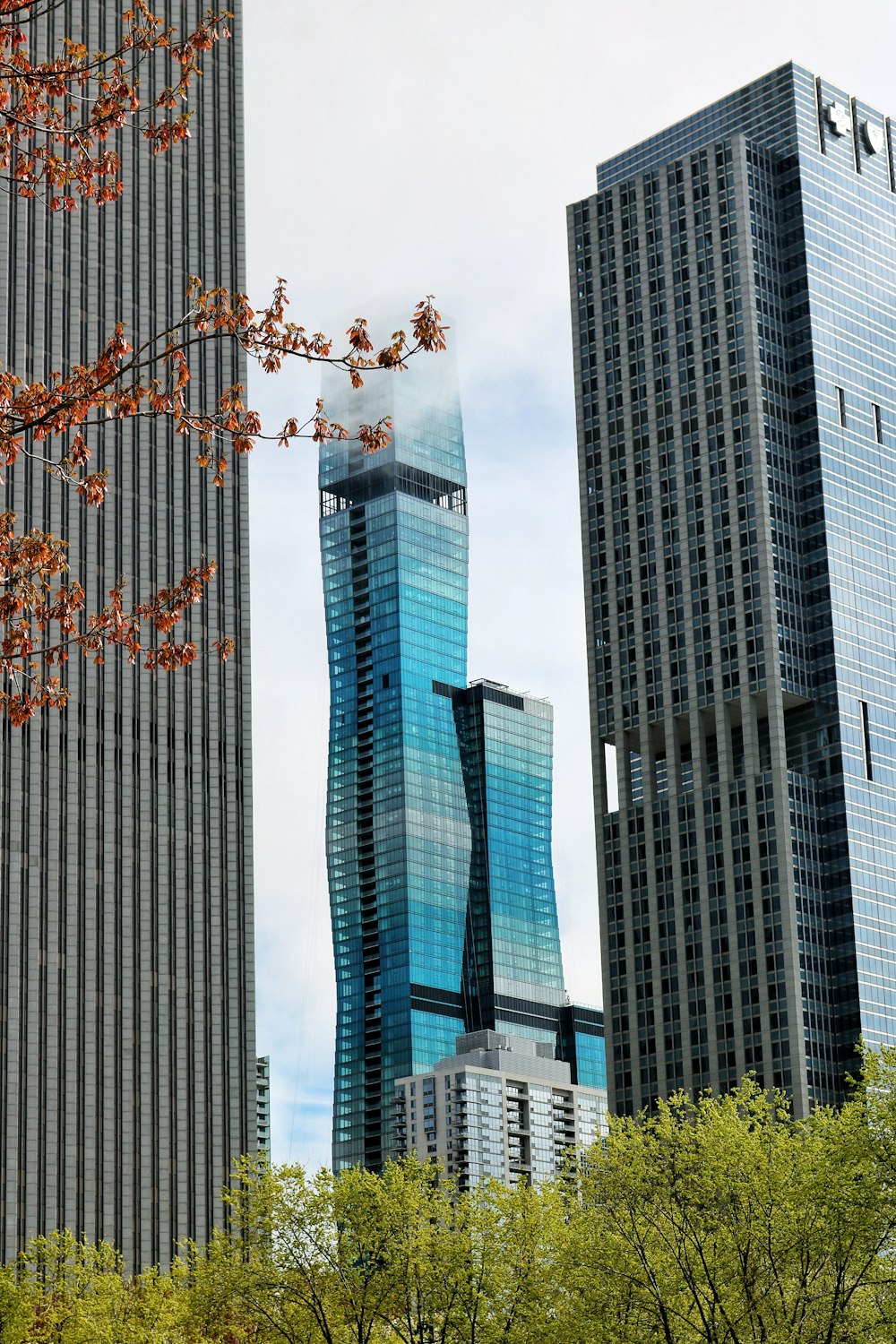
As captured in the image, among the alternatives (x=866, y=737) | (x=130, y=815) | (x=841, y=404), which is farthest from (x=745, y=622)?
(x=130, y=815)

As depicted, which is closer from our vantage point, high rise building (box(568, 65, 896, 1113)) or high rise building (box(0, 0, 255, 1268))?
high rise building (box(0, 0, 255, 1268))

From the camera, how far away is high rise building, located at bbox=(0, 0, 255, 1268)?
4631 inches

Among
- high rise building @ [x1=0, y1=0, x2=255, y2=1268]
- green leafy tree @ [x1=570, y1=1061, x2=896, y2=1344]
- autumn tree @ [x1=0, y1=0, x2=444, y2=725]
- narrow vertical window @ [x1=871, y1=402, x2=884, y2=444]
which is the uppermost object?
narrow vertical window @ [x1=871, y1=402, x2=884, y2=444]

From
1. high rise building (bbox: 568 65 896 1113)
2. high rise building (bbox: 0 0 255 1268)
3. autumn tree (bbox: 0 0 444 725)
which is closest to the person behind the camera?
autumn tree (bbox: 0 0 444 725)

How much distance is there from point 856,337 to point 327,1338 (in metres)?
149

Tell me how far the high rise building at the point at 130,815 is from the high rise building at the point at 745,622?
61.9 metres

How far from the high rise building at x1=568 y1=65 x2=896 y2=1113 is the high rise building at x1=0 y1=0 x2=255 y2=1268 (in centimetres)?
6191

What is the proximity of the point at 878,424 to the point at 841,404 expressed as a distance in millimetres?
5246

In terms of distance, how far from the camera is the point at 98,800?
12400cm

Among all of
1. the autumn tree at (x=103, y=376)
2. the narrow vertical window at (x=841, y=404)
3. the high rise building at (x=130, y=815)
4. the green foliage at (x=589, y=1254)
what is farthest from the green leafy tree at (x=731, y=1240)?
the narrow vertical window at (x=841, y=404)

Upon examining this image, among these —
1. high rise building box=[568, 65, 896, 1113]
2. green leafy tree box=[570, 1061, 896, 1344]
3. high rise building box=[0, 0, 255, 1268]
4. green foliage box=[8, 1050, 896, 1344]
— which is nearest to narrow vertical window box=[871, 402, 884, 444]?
high rise building box=[568, 65, 896, 1113]

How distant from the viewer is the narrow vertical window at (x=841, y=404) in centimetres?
19126

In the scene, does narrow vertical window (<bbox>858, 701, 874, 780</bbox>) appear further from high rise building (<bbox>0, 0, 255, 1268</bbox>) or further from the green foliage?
the green foliage

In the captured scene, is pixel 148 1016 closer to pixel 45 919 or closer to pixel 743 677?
pixel 45 919
